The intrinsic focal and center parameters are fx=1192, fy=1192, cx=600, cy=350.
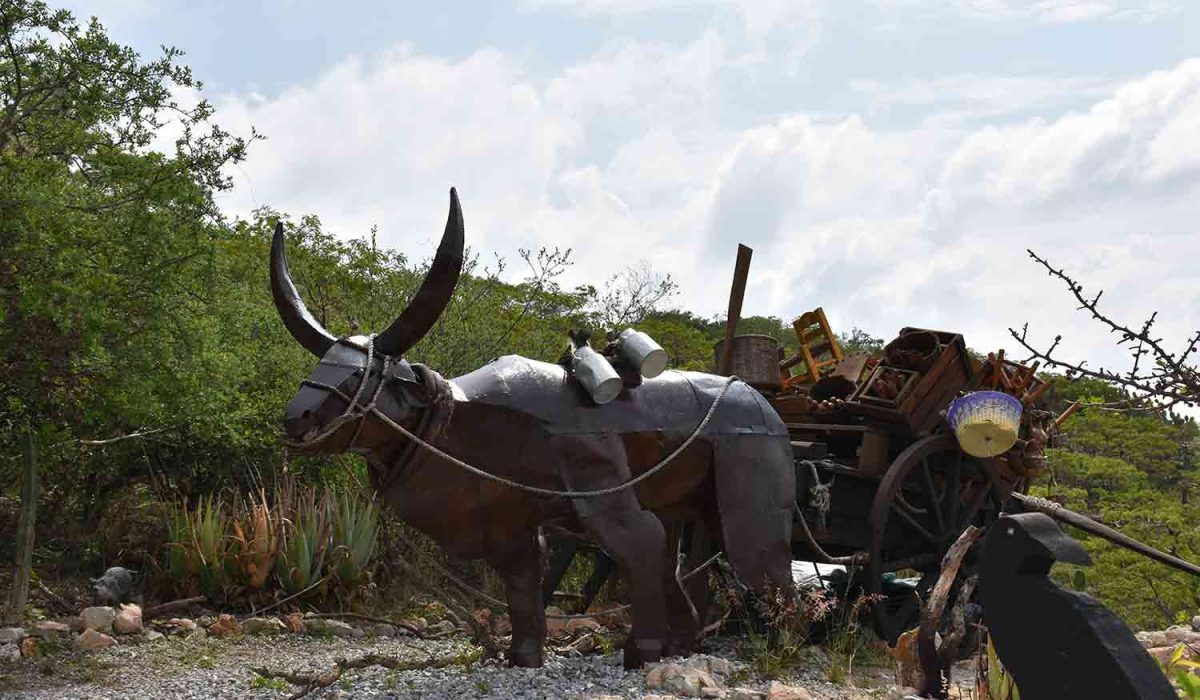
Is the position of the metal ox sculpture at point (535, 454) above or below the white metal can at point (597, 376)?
below

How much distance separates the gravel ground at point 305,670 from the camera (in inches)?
231

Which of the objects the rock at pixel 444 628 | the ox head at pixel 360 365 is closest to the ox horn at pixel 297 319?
the ox head at pixel 360 365

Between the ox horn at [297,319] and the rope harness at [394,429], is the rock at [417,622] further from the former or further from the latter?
the ox horn at [297,319]

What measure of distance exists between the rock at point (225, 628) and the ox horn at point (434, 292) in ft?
11.5

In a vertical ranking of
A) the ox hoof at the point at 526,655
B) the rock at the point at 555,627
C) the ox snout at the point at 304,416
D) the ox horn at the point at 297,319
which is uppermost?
the ox horn at the point at 297,319

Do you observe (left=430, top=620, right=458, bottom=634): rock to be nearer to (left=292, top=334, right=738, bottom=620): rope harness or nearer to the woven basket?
(left=292, top=334, right=738, bottom=620): rope harness

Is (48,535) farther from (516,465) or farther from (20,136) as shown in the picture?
(516,465)

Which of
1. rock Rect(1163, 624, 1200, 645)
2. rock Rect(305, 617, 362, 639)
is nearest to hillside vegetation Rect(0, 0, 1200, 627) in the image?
rock Rect(1163, 624, 1200, 645)

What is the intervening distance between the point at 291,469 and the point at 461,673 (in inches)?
199

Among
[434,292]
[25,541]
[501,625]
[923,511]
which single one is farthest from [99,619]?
[923,511]

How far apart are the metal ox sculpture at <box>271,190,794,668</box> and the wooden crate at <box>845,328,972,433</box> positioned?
133 centimetres

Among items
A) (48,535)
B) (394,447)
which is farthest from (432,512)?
(48,535)

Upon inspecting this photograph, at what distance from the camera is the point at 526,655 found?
20.9 ft

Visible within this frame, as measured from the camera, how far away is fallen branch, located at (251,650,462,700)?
19.6 ft
